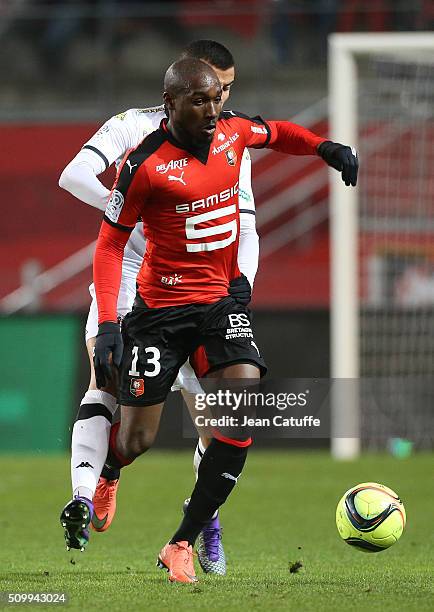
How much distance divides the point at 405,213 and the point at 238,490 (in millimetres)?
4174

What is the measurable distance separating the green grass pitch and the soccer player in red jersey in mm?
443

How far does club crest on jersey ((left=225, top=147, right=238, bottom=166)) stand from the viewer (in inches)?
204

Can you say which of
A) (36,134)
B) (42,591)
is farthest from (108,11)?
(42,591)

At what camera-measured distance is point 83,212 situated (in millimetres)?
16422

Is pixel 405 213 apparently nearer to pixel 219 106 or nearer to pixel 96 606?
pixel 219 106

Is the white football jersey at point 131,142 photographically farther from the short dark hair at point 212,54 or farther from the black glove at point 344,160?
the black glove at point 344,160

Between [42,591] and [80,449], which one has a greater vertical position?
[80,449]

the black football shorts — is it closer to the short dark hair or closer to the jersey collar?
the jersey collar

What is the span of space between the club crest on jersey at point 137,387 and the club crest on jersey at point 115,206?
648 mm

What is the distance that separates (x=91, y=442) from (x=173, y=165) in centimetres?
128

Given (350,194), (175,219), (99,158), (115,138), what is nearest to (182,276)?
(175,219)

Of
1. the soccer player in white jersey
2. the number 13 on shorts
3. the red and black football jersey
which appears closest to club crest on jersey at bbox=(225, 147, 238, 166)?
the red and black football jersey

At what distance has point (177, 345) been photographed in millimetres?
5176

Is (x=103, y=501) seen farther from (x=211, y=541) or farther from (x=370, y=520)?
(x=370, y=520)
